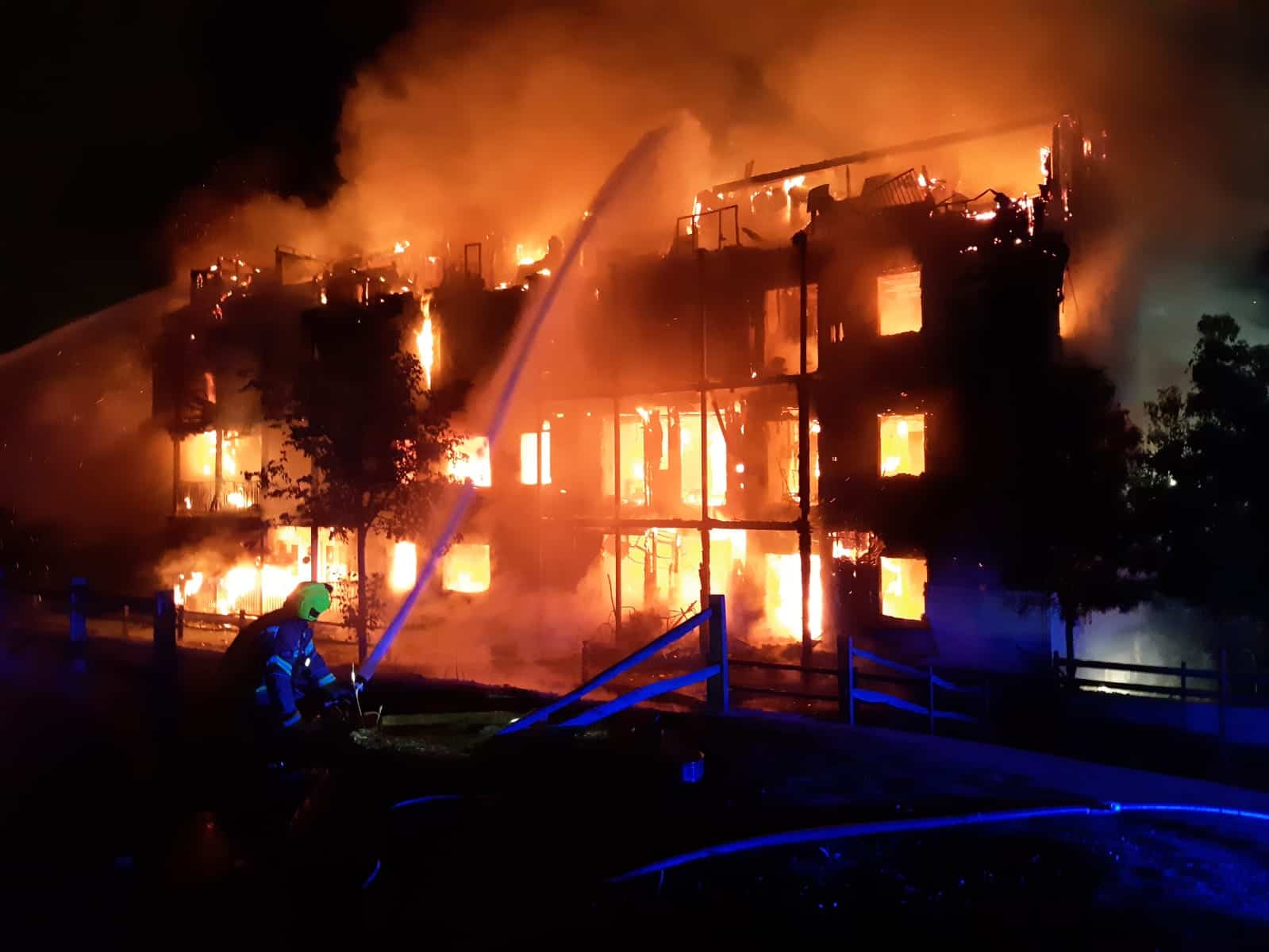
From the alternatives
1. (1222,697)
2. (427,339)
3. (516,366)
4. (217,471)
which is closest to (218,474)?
(217,471)

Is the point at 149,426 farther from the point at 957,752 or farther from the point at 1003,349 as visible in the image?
the point at 957,752

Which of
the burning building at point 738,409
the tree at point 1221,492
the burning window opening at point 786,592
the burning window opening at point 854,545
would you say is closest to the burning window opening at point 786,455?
the burning building at point 738,409

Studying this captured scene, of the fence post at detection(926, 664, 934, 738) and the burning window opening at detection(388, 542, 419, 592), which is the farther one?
the burning window opening at detection(388, 542, 419, 592)

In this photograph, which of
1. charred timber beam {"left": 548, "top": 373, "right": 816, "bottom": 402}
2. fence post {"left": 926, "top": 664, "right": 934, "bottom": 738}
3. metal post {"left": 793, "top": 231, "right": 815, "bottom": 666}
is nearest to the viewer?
fence post {"left": 926, "top": 664, "right": 934, "bottom": 738}

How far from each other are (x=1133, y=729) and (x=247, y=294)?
75.6 feet

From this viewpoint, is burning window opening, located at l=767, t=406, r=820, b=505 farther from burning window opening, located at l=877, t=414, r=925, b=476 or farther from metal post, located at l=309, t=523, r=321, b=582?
metal post, located at l=309, t=523, r=321, b=582

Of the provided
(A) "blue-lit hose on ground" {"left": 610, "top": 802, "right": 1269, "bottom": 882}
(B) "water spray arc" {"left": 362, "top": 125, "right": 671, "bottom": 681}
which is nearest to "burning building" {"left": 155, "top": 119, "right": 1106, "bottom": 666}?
(B) "water spray arc" {"left": 362, "top": 125, "right": 671, "bottom": 681}

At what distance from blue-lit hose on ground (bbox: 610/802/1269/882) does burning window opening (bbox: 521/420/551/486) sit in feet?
54.7

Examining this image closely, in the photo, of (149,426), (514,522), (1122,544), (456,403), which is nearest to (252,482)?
(149,426)

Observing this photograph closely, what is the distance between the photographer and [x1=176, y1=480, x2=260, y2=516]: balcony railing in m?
23.3

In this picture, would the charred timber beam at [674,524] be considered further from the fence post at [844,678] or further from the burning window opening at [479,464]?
the fence post at [844,678]

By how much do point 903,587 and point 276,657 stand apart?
1297 cm

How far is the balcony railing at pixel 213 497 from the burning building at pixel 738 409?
90mm

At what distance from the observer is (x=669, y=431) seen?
2088 centimetres
